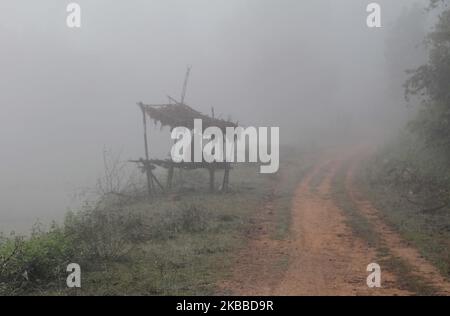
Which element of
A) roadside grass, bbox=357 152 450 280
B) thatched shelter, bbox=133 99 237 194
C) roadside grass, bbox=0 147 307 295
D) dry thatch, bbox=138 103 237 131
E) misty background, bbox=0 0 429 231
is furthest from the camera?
misty background, bbox=0 0 429 231

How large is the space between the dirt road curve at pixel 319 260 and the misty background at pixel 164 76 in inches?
568

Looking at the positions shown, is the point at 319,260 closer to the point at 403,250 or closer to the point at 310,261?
the point at 310,261

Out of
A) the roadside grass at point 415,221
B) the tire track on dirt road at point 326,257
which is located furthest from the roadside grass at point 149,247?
the roadside grass at point 415,221

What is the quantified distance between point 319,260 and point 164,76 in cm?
8711

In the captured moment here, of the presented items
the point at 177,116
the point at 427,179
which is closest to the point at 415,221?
the point at 427,179

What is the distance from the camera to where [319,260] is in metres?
12.4

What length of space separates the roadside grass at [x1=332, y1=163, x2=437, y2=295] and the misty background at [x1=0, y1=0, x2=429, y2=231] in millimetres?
14582

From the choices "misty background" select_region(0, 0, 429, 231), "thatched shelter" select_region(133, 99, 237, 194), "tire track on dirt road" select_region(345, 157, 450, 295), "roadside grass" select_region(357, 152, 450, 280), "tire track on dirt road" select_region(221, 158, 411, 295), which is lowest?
"tire track on dirt road" select_region(221, 158, 411, 295)

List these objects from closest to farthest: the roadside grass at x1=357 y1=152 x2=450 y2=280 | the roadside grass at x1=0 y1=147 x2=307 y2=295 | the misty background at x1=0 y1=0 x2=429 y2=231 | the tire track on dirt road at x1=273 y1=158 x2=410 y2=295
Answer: the tire track on dirt road at x1=273 y1=158 x2=410 y2=295
the roadside grass at x1=0 y1=147 x2=307 y2=295
the roadside grass at x1=357 y1=152 x2=450 y2=280
the misty background at x1=0 y1=0 x2=429 y2=231

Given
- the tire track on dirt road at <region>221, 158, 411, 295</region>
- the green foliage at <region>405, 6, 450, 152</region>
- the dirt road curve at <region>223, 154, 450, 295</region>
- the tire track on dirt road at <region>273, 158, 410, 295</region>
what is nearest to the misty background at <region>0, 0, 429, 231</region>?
the tire track on dirt road at <region>273, 158, 410, 295</region>

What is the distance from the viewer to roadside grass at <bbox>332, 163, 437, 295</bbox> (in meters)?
10.0

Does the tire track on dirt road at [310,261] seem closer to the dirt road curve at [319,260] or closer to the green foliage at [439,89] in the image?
the dirt road curve at [319,260]

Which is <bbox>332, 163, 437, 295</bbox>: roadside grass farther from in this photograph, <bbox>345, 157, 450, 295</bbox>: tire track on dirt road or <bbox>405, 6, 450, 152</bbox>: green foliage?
<bbox>405, 6, 450, 152</bbox>: green foliage

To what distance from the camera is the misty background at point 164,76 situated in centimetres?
5266
